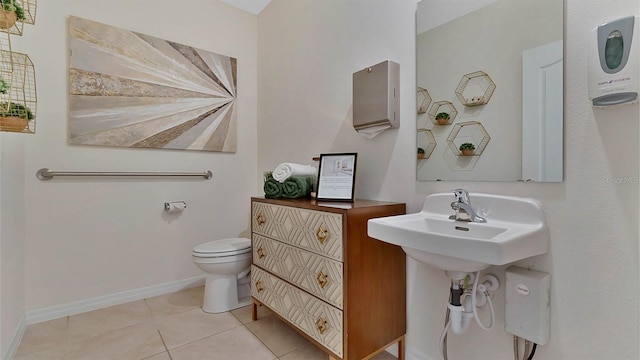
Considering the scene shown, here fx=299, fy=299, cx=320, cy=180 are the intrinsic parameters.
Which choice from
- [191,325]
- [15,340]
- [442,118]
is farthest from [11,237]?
[442,118]

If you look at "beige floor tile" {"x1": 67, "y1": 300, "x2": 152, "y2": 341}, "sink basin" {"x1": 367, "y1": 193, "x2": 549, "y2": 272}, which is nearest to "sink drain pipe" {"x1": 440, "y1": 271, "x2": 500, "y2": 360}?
"sink basin" {"x1": 367, "y1": 193, "x2": 549, "y2": 272}

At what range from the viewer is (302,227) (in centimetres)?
157

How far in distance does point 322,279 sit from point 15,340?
5.82ft

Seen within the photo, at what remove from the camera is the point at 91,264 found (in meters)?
2.14

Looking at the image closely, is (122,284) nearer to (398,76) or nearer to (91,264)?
(91,264)

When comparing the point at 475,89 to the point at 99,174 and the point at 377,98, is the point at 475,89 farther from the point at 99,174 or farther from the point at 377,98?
the point at 99,174

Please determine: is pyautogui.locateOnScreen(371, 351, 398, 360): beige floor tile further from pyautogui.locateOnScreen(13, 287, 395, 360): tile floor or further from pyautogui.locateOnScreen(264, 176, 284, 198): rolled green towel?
pyautogui.locateOnScreen(264, 176, 284, 198): rolled green towel

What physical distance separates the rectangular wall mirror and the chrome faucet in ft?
0.47

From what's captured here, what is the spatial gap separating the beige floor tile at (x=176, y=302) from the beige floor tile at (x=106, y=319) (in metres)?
0.06

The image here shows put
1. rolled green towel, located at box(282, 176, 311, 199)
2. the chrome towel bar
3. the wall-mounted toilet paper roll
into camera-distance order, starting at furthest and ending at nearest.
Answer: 1. the wall-mounted toilet paper roll
2. the chrome towel bar
3. rolled green towel, located at box(282, 176, 311, 199)

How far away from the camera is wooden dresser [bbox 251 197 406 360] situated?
1.34 metres

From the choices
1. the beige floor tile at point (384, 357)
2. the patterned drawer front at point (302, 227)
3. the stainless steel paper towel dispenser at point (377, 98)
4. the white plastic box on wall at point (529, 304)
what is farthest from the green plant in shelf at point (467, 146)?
the beige floor tile at point (384, 357)

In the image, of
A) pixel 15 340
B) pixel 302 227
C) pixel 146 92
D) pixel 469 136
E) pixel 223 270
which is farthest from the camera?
pixel 146 92

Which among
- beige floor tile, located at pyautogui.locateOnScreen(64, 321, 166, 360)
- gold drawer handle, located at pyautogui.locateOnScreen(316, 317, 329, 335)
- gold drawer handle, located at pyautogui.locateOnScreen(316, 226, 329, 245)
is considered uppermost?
gold drawer handle, located at pyautogui.locateOnScreen(316, 226, 329, 245)
